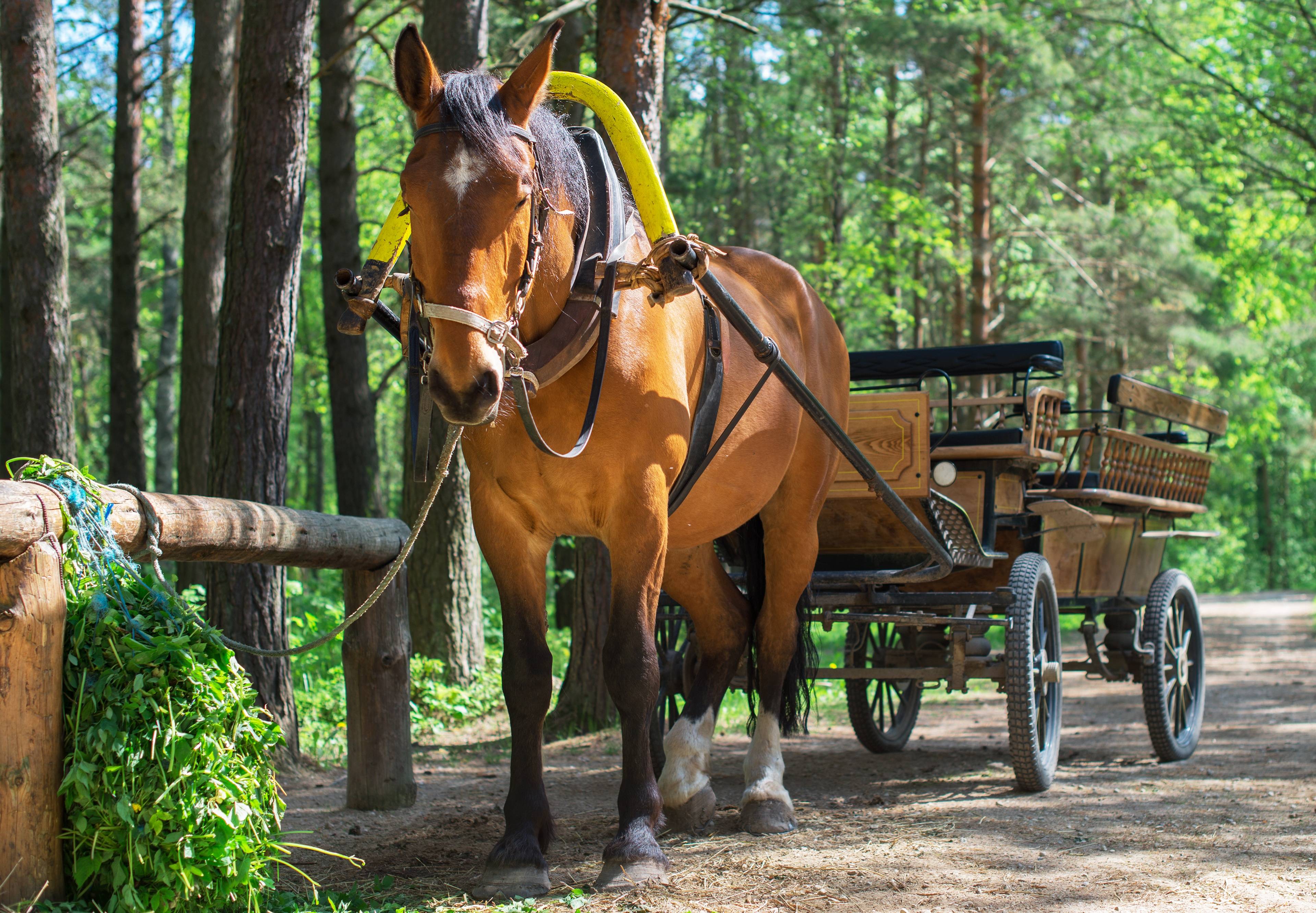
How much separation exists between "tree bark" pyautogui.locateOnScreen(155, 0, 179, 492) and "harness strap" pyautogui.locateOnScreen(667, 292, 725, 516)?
1243 cm

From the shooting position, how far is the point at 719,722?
7.94 meters

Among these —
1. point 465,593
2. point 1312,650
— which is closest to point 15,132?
point 465,593

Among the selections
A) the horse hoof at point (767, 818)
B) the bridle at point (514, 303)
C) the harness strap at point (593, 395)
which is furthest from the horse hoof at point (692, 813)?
the bridle at point (514, 303)

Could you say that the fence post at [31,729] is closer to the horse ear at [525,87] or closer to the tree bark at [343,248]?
the horse ear at [525,87]

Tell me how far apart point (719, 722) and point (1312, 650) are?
9.01 meters

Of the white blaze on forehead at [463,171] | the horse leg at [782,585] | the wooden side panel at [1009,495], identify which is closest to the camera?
the white blaze on forehead at [463,171]

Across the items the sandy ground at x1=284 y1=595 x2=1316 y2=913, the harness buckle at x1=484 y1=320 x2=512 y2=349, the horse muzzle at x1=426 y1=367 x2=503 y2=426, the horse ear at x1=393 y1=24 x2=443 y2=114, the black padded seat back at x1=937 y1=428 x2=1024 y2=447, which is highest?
the horse ear at x1=393 y1=24 x2=443 y2=114

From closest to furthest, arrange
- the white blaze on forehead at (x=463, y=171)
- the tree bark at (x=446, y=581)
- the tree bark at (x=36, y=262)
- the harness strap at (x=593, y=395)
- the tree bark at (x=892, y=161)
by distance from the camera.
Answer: the white blaze on forehead at (x=463, y=171)
the harness strap at (x=593, y=395)
the tree bark at (x=36, y=262)
the tree bark at (x=446, y=581)
the tree bark at (x=892, y=161)

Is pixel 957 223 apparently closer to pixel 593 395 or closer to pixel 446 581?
pixel 446 581

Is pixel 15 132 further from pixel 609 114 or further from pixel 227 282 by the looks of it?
pixel 609 114

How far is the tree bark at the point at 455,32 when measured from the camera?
317 inches

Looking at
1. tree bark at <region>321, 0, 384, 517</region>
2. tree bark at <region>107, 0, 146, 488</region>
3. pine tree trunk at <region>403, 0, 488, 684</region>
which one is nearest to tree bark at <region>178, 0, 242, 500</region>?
tree bark at <region>321, 0, 384, 517</region>

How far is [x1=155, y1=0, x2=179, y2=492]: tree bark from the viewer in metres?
16.1

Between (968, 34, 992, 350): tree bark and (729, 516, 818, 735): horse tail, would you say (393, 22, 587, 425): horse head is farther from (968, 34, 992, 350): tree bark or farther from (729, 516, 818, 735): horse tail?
(968, 34, 992, 350): tree bark
